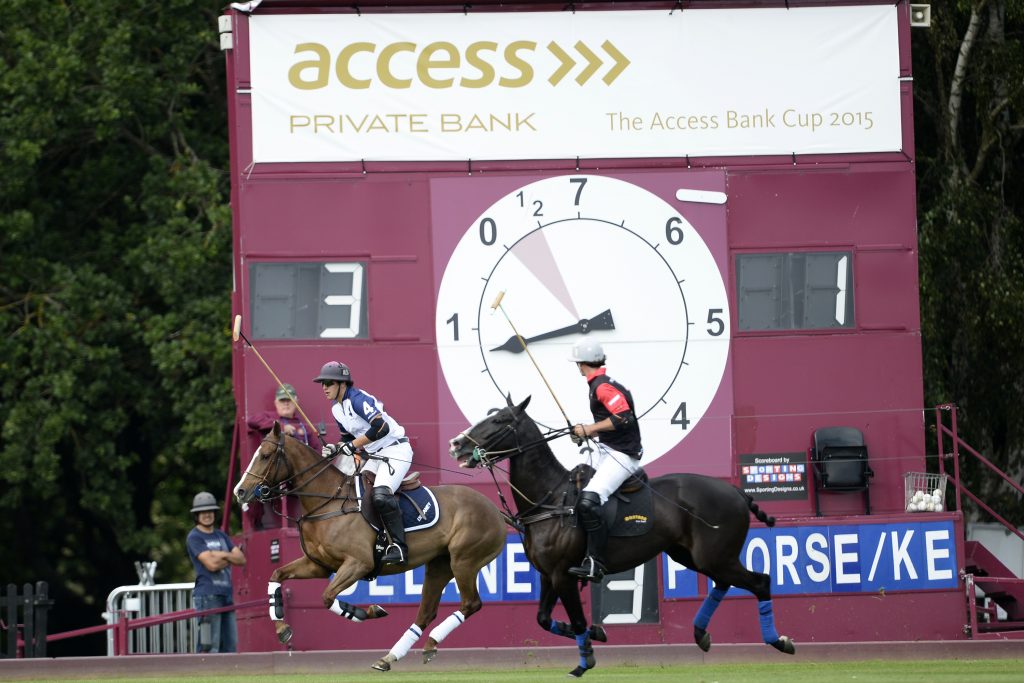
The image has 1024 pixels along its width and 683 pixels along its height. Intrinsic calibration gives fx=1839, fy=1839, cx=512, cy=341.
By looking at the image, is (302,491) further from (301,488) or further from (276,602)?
(276,602)

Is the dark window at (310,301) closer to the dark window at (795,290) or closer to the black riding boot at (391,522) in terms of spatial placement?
the black riding boot at (391,522)

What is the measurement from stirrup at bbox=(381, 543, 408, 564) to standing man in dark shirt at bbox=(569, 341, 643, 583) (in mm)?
1748

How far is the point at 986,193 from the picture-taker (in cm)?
2098

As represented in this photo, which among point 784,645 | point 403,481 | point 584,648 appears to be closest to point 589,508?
point 584,648

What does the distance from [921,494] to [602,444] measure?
12.9 feet

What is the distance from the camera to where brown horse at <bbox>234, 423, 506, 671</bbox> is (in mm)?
15305

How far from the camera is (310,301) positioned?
56.2ft

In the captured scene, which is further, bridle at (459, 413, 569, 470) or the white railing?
the white railing

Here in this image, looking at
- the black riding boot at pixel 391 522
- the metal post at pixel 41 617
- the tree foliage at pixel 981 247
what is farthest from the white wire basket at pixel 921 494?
the metal post at pixel 41 617

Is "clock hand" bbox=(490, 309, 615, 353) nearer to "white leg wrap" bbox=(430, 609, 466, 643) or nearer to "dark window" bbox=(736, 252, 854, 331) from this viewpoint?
"dark window" bbox=(736, 252, 854, 331)

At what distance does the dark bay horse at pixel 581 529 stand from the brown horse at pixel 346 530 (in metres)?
1.07

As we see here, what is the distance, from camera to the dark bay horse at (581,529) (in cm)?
1434

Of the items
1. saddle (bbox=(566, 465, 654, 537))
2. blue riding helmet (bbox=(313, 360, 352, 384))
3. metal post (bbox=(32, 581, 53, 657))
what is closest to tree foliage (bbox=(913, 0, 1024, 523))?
saddle (bbox=(566, 465, 654, 537))

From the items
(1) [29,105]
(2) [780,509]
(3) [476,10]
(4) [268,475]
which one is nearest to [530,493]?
(4) [268,475]
